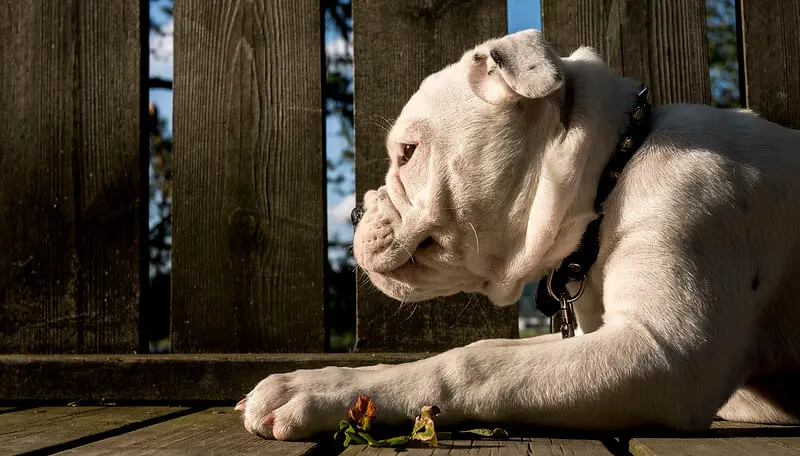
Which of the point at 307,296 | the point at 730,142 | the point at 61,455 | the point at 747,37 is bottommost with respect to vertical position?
the point at 61,455

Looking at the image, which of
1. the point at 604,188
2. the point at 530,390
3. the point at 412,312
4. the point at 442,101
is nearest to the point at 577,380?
the point at 530,390

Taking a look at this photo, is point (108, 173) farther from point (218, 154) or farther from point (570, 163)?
point (570, 163)

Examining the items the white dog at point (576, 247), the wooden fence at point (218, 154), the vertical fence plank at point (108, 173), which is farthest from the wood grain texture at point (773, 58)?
the vertical fence plank at point (108, 173)

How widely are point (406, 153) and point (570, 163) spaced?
613mm

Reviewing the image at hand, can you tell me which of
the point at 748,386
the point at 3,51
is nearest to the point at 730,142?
the point at 748,386

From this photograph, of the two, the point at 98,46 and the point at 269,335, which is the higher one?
the point at 98,46

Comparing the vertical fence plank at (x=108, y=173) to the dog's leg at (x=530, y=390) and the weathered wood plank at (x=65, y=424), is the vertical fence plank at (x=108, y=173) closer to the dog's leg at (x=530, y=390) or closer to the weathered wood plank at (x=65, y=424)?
the weathered wood plank at (x=65, y=424)

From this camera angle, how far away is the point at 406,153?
2875mm

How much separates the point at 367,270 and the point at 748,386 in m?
1.25

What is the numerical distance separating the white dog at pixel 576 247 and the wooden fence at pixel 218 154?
43 cm

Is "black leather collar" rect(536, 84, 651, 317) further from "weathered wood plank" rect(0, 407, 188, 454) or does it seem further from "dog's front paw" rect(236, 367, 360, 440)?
"weathered wood plank" rect(0, 407, 188, 454)

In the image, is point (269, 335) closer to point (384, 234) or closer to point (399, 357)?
point (399, 357)

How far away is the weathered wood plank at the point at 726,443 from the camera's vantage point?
6.12ft

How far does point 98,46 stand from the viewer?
3400mm
